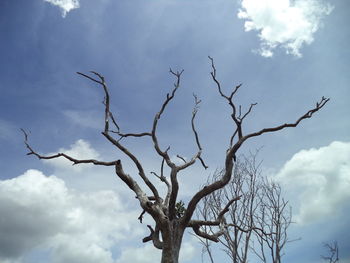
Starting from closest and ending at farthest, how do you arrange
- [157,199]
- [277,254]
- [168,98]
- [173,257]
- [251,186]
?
1. [173,257]
2. [157,199]
3. [168,98]
4. [277,254]
5. [251,186]

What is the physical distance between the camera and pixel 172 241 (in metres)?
6.57

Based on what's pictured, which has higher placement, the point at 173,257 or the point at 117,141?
the point at 117,141

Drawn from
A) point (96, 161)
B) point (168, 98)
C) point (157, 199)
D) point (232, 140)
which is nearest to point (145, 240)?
point (157, 199)

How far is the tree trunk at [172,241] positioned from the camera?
6.37 metres

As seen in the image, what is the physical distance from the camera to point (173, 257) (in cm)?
636

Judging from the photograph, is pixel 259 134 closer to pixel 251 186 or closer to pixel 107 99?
pixel 107 99

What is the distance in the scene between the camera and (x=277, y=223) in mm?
14016

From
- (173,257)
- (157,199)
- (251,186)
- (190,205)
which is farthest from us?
(251,186)

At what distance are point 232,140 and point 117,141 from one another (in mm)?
3526

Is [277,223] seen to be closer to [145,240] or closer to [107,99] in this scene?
[145,240]

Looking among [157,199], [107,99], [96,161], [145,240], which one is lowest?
[145,240]

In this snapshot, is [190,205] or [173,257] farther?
[190,205]

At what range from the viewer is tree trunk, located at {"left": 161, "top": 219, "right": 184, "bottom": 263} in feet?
20.9

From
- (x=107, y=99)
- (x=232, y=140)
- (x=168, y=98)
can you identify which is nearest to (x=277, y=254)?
(x=232, y=140)
